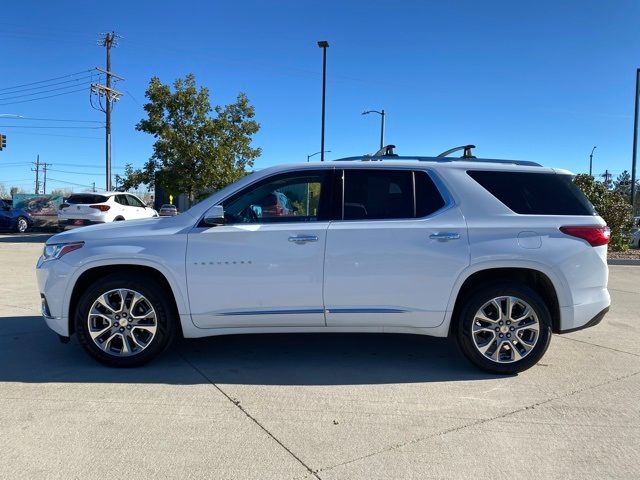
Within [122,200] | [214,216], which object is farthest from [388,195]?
[122,200]

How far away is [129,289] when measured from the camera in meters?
4.32

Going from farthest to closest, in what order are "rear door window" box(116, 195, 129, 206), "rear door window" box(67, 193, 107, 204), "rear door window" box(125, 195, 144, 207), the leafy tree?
"rear door window" box(125, 195, 144, 207), "rear door window" box(116, 195, 129, 206), "rear door window" box(67, 193, 107, 204), the leafy tree

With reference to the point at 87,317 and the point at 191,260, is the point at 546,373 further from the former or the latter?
the point at 87,317

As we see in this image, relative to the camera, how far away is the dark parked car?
25375 millimetres

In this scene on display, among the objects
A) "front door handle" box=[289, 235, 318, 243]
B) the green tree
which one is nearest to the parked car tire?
Answer: the green tree

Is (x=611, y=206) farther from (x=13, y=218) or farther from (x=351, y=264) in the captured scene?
(x=13, y=218)

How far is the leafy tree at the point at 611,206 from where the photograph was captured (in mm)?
15781

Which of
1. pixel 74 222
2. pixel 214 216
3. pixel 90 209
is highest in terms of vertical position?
pixel 90 209

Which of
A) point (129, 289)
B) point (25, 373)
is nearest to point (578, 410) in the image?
point (129, 289)

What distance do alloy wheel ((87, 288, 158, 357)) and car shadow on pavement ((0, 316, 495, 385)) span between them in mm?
270

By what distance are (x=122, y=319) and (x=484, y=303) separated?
3.06 metres

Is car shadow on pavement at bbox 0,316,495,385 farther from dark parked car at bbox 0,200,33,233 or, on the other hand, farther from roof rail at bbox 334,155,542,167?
dark parked car at bbox 0,200,33,233

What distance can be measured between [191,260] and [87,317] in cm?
103

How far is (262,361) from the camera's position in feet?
15.5
